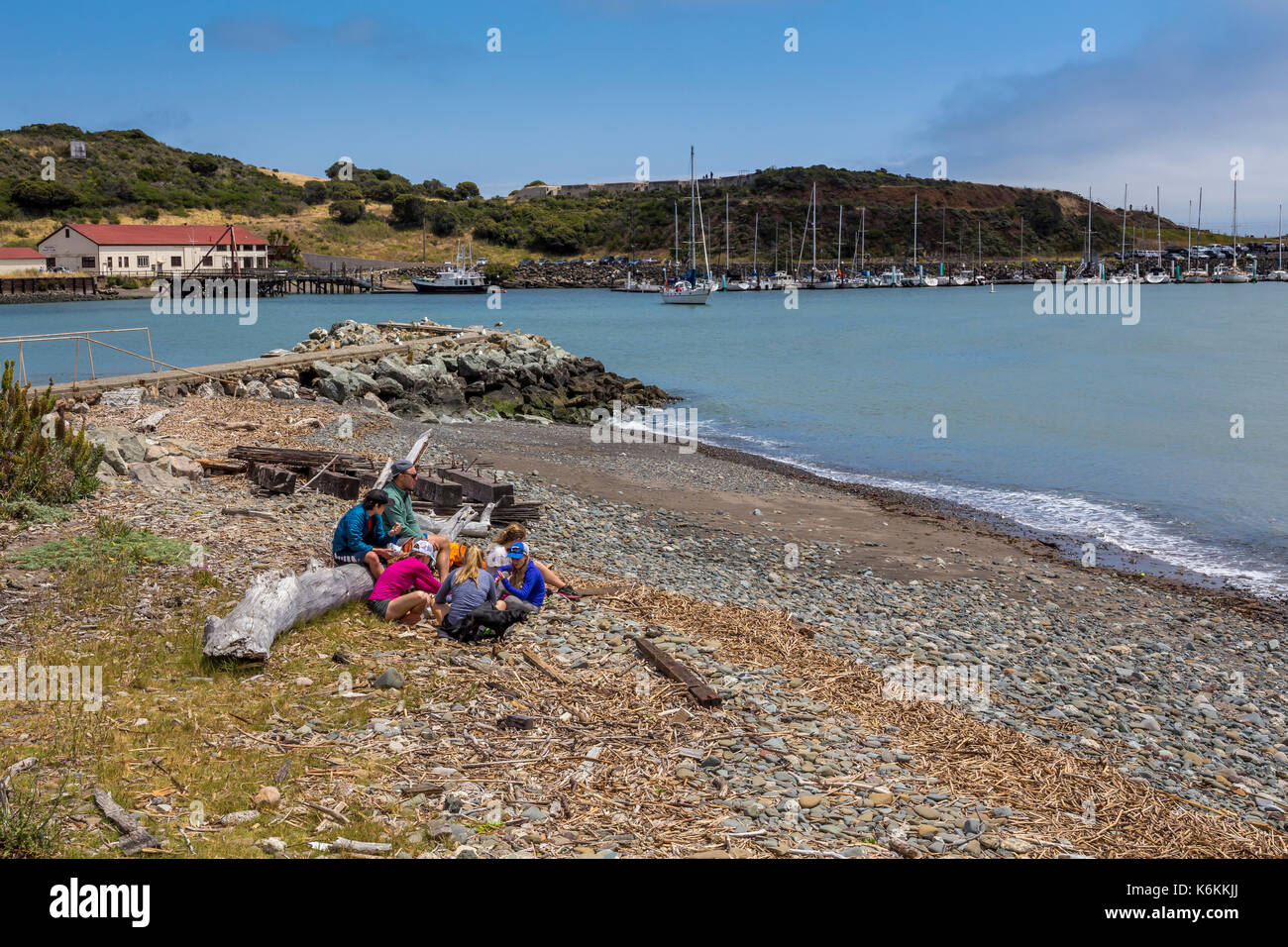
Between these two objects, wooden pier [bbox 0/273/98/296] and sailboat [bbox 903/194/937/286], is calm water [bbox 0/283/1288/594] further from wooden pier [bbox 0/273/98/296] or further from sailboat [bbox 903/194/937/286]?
sailboat [bbox 903/194/937/286]

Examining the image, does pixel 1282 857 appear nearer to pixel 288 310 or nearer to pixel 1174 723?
pixel 1174 723

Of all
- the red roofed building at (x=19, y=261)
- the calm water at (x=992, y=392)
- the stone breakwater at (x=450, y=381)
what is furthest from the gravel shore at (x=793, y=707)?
→ the red roofed building at (x=19, y=261)

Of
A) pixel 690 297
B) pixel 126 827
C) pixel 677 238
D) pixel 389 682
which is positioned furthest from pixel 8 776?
pixel 677 238

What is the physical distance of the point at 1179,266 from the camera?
171m

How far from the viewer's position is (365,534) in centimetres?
1015

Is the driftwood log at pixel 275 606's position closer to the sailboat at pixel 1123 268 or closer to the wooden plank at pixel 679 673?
the wooden plank at pixel 679 673

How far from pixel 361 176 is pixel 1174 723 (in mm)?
199308

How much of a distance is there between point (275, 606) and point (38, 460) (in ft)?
18.3

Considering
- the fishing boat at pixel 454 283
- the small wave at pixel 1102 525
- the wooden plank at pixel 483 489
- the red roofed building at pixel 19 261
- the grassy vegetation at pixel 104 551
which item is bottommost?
the small wave at pixel 1102 525

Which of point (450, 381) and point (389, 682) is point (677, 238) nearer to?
point (450, 381)

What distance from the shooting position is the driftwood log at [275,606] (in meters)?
7.97

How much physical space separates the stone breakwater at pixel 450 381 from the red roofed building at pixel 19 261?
95.9 meters

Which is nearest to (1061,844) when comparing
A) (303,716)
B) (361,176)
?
(303,716)
